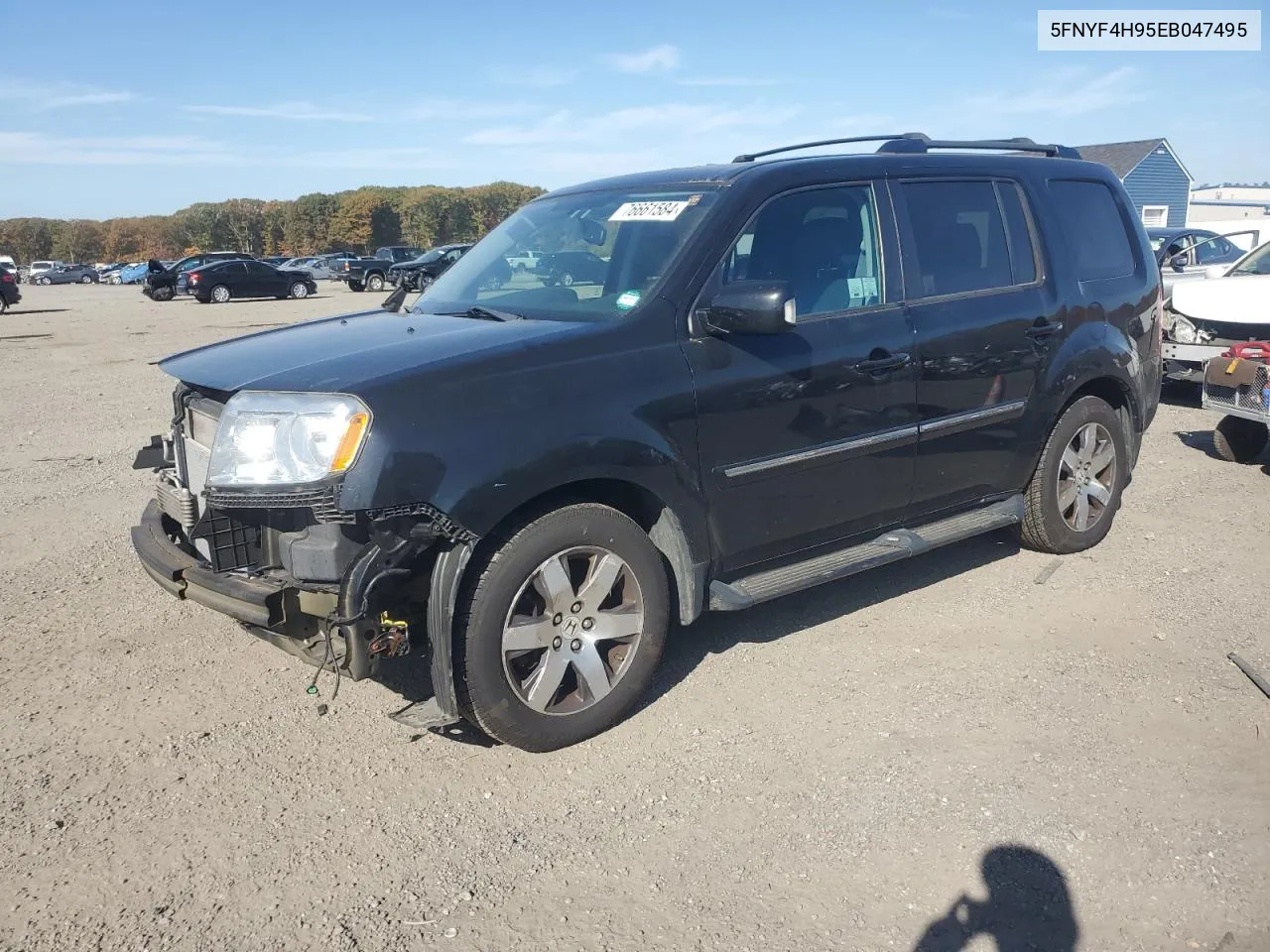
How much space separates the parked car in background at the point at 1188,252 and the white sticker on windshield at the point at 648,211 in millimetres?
8857

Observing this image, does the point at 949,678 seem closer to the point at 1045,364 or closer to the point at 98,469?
the point at 1045,364

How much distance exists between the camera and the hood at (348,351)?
134 inches

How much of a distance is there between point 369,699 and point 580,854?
4.53ft

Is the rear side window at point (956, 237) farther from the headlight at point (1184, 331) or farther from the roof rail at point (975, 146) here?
the headlight at point (1184, 331)

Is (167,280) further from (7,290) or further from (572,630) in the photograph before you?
(572,630)

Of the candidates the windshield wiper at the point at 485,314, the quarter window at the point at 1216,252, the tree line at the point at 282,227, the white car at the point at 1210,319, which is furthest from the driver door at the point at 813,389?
the tree line at the point at 282,227

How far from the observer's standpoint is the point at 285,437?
130 inches

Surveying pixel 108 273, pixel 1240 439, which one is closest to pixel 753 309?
pixel 1240 439

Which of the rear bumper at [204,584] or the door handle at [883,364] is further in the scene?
the door handle at [883,364]

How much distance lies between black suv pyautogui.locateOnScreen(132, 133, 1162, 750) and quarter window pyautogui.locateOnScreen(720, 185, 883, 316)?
0.01 metres

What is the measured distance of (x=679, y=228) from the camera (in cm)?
412

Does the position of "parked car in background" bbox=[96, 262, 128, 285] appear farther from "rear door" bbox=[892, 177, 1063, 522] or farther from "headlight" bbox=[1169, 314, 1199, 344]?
"rear door" bbox=[892, 177, 1063, 522]

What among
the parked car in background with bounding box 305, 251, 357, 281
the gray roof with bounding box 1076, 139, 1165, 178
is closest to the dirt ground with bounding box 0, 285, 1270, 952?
the gray roof with bounding box 1076, 139, 1165, 178

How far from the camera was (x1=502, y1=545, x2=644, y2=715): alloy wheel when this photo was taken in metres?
3.52
